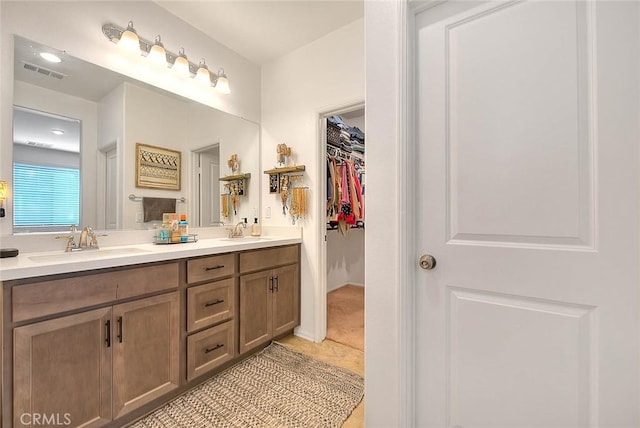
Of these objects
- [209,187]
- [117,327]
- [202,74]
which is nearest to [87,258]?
[117,327]

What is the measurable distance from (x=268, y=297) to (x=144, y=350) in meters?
0.90

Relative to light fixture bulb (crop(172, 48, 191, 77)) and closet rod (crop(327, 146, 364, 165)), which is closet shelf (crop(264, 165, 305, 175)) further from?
light fixture bulb (crop(172, 48, 191, 77))

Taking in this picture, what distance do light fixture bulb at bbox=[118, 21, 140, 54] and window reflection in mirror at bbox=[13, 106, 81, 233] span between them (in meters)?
0.59

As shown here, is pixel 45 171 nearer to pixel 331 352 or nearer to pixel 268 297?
pixel 268 297

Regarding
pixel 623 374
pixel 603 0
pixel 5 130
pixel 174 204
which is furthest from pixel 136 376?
pixel 603 0

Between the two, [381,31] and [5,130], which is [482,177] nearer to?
[381,31]

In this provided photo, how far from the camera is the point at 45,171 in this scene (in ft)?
5.27

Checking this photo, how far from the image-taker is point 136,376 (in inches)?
54.6

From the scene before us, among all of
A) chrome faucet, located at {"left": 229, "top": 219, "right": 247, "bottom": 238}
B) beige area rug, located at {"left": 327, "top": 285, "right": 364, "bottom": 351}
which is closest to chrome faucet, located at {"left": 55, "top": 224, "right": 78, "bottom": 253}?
chrome faucet, located at {"left": 229, "top": 219, "right": 247, "bottom": 238}

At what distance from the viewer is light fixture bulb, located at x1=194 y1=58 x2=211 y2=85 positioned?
2211 millimetres

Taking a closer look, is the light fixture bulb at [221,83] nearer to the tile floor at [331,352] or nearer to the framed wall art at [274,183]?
the framed wall art at [274,183]

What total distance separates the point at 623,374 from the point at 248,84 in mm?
3007

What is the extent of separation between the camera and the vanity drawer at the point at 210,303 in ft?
5.36

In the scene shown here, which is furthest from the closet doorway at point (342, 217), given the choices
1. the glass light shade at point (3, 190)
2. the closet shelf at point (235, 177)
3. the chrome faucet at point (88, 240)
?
the glass light shade at point (3, 190)
